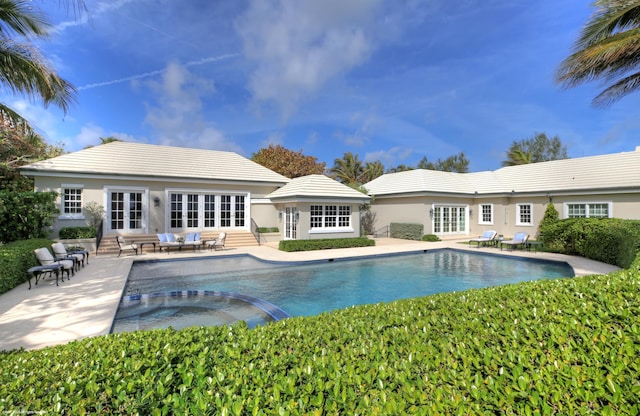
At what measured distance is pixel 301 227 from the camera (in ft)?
61.0

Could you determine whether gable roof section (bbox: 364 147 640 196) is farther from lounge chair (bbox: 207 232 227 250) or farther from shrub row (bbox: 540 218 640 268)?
lounge chair (bbox: 207 232 227 250)

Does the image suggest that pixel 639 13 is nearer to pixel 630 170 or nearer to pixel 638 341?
pixel 638 341

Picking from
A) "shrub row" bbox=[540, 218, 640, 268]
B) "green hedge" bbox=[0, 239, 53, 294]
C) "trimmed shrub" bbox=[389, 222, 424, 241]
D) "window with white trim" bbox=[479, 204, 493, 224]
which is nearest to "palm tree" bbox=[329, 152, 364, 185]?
"trimmed shrub" bbox=[389, 222, 424, 241]

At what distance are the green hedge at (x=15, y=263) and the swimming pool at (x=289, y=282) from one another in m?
2.85

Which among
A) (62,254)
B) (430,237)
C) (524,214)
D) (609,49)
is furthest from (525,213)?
(62,254)

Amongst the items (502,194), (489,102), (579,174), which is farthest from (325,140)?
(579,174)

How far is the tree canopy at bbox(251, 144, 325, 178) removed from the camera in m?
37.4

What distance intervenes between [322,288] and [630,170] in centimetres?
2209

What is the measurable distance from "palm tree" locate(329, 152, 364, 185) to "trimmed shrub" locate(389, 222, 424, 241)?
20764 millimetres

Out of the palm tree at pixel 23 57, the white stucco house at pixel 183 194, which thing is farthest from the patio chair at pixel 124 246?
the palm tree at pixel 23 57

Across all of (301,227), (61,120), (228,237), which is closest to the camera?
(61,120)

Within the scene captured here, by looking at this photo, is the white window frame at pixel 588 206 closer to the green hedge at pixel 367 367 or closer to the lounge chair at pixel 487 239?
the lounge chair at pixel 487 239

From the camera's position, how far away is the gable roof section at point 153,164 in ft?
55.6

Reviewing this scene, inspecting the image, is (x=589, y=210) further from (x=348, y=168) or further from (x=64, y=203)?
(x=64, y=203)
